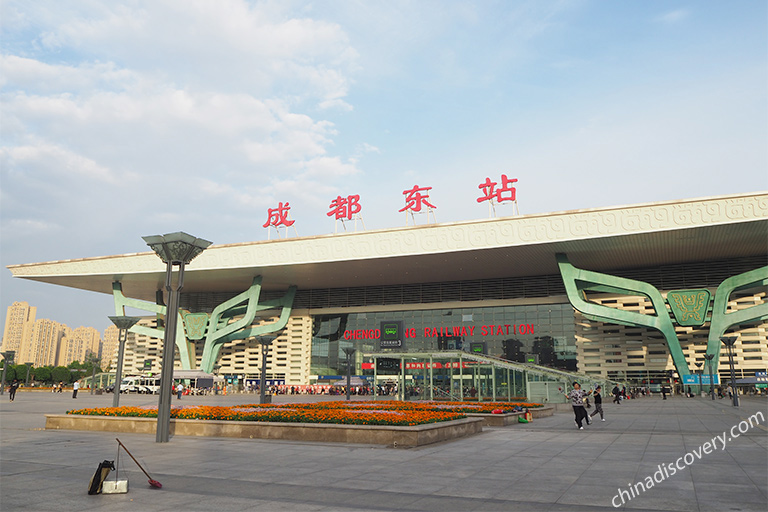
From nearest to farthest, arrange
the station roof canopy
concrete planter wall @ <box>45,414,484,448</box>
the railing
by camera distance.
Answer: concrete planter wall @ <box>45,414,484,448</box> → the railing → the station roof canopy

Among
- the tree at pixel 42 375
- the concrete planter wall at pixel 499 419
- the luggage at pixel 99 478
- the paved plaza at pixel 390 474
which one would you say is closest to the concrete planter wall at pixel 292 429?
the paved plaza at pixel 390 474

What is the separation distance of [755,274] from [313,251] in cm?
3341

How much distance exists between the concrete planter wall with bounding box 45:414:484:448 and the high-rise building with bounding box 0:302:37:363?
620 ft

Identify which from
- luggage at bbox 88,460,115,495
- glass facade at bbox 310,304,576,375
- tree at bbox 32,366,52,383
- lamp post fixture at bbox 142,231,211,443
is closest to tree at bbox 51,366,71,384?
tree at bbox 32,366,52,383

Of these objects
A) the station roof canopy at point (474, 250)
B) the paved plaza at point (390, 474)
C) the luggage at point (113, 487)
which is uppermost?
the station roof canopy at point (474, 250)

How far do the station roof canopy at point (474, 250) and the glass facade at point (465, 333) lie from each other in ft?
12.3

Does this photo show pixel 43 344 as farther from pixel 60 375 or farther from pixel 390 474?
pixel 390 474

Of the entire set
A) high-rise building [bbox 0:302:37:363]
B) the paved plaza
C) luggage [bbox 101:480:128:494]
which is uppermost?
high-rise building [bbox 0:302:37:363]

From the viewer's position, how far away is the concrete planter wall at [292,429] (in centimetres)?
1315

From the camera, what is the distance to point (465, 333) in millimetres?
54312

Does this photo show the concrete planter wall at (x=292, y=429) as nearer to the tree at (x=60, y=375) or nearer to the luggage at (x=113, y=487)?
the luggage at (x=113, y=487)

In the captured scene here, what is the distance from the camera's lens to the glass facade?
A: 168 feet

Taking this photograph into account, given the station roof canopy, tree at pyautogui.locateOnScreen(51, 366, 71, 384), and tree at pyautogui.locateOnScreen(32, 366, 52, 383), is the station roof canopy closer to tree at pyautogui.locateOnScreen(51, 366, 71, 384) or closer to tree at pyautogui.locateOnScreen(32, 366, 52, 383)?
tree at pyautogui.locateOnScreen(32, 366, 52, 383)

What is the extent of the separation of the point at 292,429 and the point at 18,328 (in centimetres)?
20207
